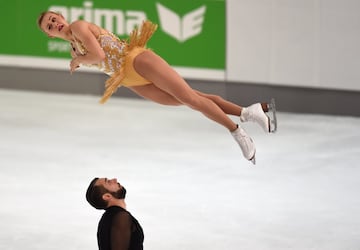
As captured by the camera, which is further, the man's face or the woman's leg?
the woman's leg

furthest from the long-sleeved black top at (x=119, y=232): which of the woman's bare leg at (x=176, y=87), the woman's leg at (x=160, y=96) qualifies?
the woman's leg at (x=160, y=96)

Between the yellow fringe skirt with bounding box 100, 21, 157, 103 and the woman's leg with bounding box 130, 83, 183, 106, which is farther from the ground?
the yellow fringe skirt with bounding box 100, 21, 157, 103

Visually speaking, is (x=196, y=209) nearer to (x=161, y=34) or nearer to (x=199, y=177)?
(x=199, y=177)

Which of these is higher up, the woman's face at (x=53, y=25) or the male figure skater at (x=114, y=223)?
the woman's face at (x=53, y=25)

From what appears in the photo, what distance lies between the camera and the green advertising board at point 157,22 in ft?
40.5

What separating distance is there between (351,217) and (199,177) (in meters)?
1.74

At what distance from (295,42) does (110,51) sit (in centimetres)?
462

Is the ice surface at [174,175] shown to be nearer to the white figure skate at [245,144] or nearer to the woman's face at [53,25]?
the white figure skate at [245,144]

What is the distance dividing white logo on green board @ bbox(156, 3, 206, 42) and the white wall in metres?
0.40

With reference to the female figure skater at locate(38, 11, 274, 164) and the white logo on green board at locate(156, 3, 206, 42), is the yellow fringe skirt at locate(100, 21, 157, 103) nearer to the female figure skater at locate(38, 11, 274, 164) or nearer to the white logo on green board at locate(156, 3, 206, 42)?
the female figure skater at locate(38, 11, 274, 164)

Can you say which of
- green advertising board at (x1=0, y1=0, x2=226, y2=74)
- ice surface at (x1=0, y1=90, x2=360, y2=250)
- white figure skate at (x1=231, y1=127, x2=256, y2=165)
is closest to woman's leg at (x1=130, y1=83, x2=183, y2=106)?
white figure skate at (x1=231, y1=127, x2=256, y2=165)

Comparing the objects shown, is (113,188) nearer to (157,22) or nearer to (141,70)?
(141,70)

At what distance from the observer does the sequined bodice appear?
302 inches

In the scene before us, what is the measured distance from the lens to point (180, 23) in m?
12.4
